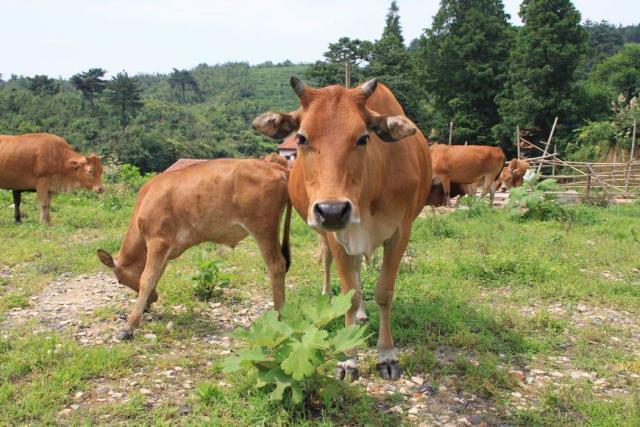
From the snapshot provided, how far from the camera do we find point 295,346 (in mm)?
3291

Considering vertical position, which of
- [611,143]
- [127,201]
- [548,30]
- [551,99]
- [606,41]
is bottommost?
[127,201]

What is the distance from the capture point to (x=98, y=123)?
55844mm

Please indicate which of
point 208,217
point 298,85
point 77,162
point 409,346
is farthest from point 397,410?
point 77,162

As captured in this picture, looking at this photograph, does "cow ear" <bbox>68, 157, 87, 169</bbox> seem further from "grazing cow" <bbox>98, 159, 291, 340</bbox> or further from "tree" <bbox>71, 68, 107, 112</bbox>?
"tree" <bbox>71, 68, 107, 112</bbox>

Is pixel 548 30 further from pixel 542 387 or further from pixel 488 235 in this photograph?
pixel 542 387

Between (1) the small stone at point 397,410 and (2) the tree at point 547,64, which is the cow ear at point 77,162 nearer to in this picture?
(1) the small stone at point 397,410

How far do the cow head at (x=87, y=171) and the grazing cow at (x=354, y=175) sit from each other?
8.33 m

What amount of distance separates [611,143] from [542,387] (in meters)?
25.3

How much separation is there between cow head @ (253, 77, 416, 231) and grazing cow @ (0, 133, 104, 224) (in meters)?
8.85

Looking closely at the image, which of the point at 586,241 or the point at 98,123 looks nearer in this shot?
the point at 586,241

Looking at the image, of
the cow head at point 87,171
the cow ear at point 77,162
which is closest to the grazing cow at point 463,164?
the cow head at point 87,171

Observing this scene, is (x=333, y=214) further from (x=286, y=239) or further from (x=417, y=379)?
(x=286, y=239)

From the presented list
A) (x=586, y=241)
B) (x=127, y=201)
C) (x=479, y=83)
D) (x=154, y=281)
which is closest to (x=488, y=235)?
(x=586, y=241)

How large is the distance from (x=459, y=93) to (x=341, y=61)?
10.6 meters
